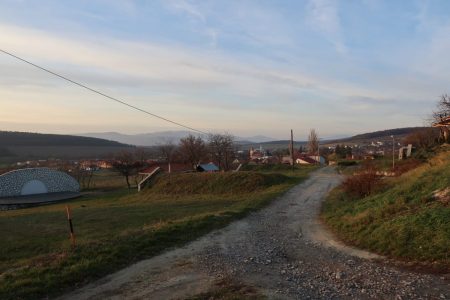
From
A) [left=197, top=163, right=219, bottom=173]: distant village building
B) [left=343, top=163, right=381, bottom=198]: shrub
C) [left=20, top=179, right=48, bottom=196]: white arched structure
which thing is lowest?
[left=20, top=179, right=48, bottom=196]: white arched structure

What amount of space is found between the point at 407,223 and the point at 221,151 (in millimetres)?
54804

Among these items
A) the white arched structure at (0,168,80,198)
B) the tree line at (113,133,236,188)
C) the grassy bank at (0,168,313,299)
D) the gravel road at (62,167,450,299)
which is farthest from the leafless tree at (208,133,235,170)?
the gravel road at (62,167,450,299)

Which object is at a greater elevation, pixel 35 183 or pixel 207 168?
pixel 207 168

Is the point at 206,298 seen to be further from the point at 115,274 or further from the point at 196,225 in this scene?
the point at 196,225

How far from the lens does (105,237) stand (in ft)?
42.3

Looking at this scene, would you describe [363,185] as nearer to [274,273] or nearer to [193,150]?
[274,273]

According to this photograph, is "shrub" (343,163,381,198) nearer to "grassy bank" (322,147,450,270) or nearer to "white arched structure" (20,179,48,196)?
"grassy bank" (322,147,450,270)

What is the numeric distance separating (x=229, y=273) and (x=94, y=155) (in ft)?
582

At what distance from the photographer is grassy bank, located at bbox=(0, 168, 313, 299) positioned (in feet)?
28.6

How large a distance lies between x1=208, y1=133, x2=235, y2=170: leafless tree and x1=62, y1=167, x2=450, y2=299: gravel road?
51489 mm

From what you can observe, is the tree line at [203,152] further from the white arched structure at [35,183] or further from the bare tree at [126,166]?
the white arched structure at [35,183]

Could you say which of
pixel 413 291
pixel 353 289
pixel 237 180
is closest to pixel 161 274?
pixel 353 289

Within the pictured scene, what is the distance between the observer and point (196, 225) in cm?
1433

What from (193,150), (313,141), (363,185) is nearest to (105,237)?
(363,185)
